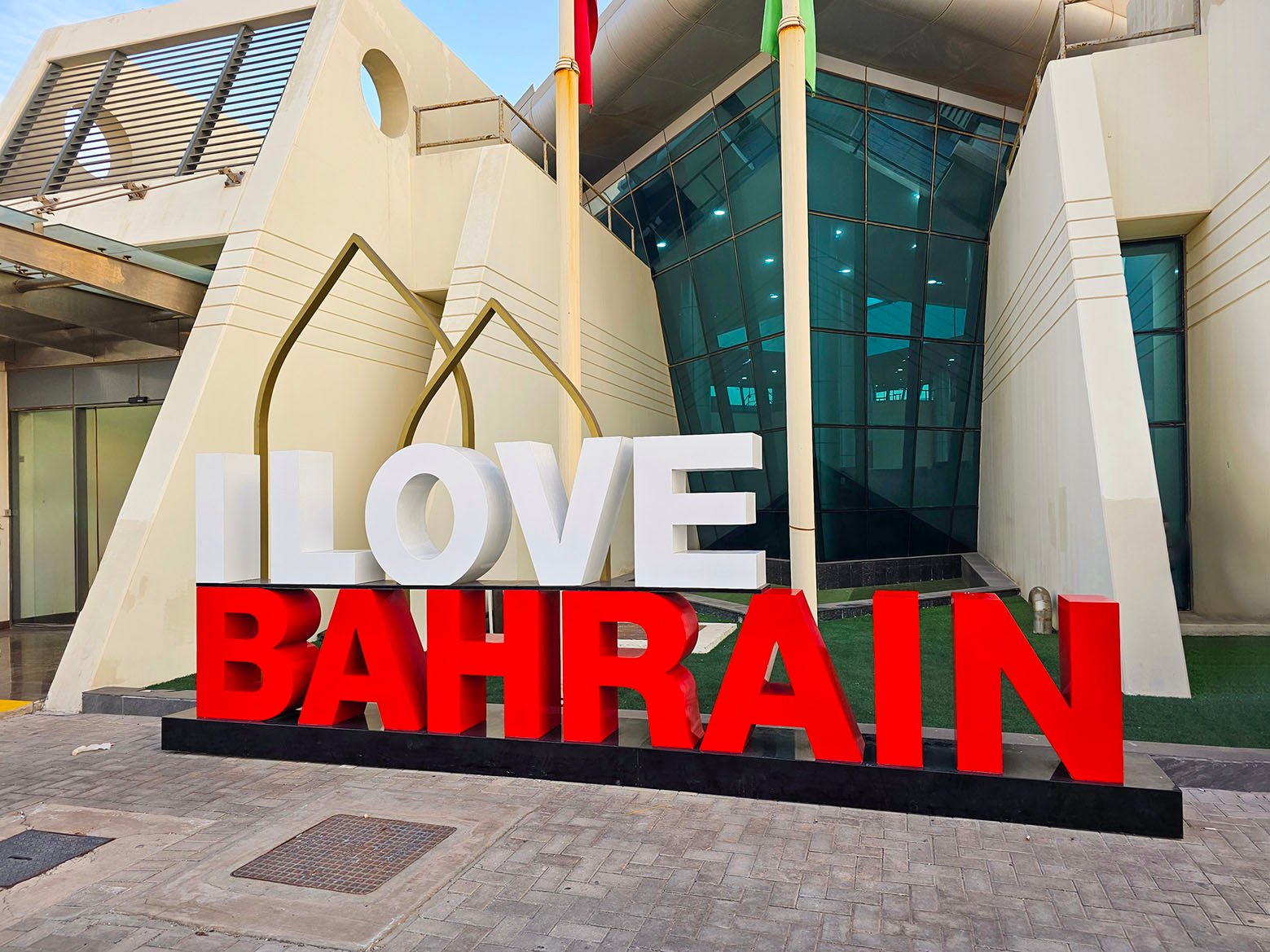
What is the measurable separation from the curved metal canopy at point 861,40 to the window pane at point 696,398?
19.2 feet

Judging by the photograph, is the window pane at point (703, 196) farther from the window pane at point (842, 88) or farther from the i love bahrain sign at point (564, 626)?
the i love bahrain sign at point (564, 626)

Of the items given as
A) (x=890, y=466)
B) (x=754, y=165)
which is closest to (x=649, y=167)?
(x=754, y=165)

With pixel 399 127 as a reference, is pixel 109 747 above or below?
below

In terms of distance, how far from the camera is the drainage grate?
17.1 ft

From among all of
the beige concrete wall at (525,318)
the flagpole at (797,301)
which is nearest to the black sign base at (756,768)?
the flagpole at (797,301)

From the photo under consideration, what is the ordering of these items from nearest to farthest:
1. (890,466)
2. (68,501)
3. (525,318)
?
(525,318) → (68,501) → (890,466)

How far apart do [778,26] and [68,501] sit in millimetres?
13184

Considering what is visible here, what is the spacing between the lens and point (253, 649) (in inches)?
297

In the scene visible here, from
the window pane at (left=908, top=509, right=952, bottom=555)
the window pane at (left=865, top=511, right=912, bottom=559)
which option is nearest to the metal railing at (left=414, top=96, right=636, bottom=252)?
the window pane at (left=865, top=511, right=912, bottom=559)

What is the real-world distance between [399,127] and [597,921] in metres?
13.7

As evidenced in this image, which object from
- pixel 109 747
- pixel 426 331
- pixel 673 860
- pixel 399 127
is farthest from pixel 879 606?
pixel 399 127

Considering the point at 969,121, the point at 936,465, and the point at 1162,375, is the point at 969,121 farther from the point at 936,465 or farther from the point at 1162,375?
the point at 1162,375

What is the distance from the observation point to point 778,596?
6281 millimetres

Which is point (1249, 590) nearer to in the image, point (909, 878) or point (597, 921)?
point (909, 878)
